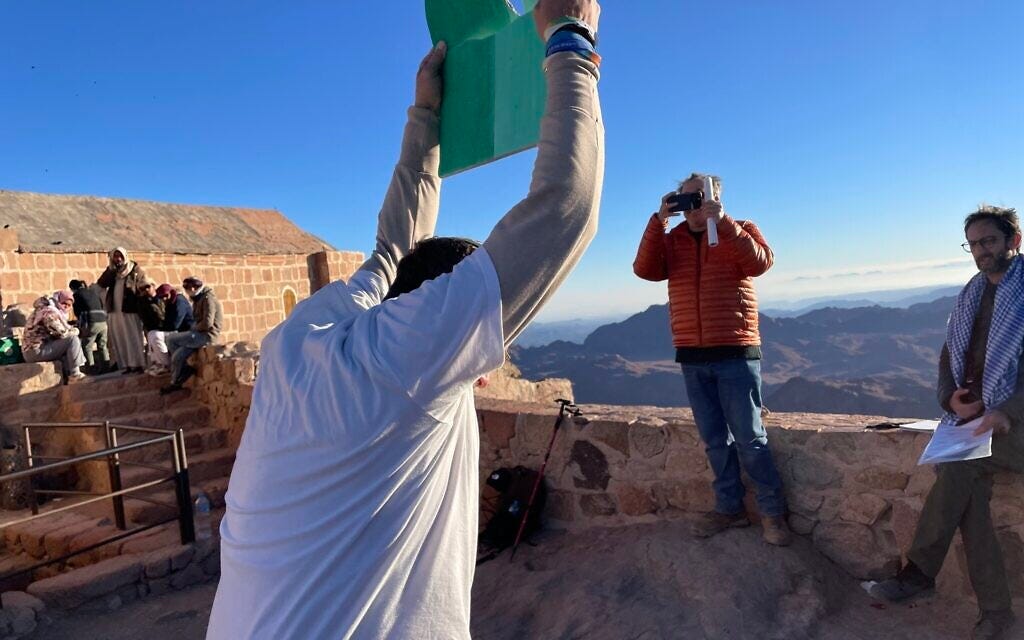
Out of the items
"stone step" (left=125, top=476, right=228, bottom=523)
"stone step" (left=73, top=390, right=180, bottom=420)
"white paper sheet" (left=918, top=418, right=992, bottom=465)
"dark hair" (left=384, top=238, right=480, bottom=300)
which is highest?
"dark hair" (left=384, top=238, right=480, bottom=300)

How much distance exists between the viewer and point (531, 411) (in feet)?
14.5

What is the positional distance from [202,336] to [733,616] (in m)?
7.84

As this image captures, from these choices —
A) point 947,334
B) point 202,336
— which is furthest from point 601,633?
point 202,336

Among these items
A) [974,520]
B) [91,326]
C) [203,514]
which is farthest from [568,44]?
[91,326]

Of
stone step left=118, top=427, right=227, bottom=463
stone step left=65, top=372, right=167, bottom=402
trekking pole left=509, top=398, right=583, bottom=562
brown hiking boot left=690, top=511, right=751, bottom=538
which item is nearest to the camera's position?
brown hiking boot left=690, top=511, right=751, bottom=538

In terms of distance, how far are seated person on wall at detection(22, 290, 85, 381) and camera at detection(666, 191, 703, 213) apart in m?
8.24

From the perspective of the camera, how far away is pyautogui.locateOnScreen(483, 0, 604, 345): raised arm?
861mm

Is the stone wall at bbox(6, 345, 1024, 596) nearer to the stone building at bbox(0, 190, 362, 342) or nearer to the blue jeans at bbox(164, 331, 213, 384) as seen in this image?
the blue jeans at bbox(164, 331, 213, 384)

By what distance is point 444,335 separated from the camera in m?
0.84

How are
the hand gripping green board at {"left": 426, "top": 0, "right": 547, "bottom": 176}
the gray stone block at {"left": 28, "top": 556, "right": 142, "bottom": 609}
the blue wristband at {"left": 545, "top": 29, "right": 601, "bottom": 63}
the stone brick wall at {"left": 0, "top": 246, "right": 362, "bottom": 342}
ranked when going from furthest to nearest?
the stone brick wall at {"left": 0, "top": 246, "right": 362, "bottom": 342}
the gray stone block at {"left": 28, "top": 556, "right": 142, "bottom": 609}
the hand gripping green board at {"left": 426, "top": 0, "right": 547, "bottom": 176}
the blue wristband at {"left": 545, "top": 29, "right": 601, "bottom": 63}

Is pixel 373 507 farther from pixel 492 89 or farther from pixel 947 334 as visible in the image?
pixel 947 334

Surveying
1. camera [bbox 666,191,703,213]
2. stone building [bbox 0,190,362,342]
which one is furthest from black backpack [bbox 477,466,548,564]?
stone building [bbox 0,190,362,342]

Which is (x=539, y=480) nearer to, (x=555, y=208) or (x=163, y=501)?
(x=555, y=208)

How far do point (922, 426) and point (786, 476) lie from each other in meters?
0.66
